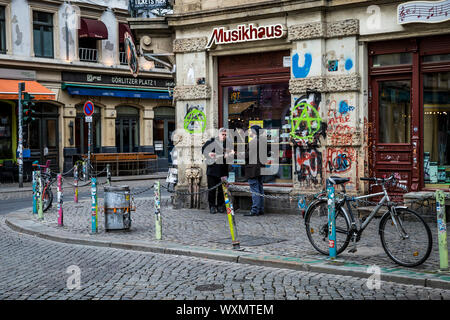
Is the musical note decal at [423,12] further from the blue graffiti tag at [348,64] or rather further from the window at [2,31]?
the window at [2,31]

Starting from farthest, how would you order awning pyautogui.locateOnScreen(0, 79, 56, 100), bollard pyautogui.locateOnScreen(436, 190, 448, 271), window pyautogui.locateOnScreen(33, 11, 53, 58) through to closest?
1. window pyautogui.locateOnScreen(33, 11, 53, 58)
2. awning pyautogui.locateOnScreen(0, 79, 56, 100)
3. bollard pyautogui.locateOnScreen(436, 190, 448, 271)

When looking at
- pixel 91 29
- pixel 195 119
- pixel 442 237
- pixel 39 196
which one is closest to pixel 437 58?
pixel 442 237

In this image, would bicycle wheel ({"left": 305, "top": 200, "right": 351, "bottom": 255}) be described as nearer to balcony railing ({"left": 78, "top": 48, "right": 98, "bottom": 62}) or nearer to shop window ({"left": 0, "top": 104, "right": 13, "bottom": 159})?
shop window ({"left": 0, "top": 104, "right": 13, "bottom": 159})

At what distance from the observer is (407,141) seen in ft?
38.4

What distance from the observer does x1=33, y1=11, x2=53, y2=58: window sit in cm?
2772

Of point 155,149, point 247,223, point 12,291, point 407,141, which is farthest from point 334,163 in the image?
point 155,149

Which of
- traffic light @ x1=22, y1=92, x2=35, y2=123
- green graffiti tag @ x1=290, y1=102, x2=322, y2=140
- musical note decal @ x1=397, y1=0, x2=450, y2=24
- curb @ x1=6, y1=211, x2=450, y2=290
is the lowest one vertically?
curb @ x1=6, y1=211, x2=450, y2=290

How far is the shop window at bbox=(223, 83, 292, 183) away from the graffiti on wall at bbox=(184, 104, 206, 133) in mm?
565

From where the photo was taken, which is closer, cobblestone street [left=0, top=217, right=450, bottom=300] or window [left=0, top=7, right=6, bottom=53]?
cobblestone street [left=0, top=217, right=450, bottom=300]

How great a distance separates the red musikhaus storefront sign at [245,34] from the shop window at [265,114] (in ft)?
3.69

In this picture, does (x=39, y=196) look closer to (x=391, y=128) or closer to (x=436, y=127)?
(x=391, y=128)

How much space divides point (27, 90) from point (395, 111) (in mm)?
18095

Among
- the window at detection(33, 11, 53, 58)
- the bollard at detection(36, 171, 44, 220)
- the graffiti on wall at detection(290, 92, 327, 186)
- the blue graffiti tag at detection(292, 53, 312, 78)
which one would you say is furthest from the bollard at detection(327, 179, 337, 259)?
the window at detection(33, 11, 53, 58)

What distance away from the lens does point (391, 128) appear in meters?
11.9
